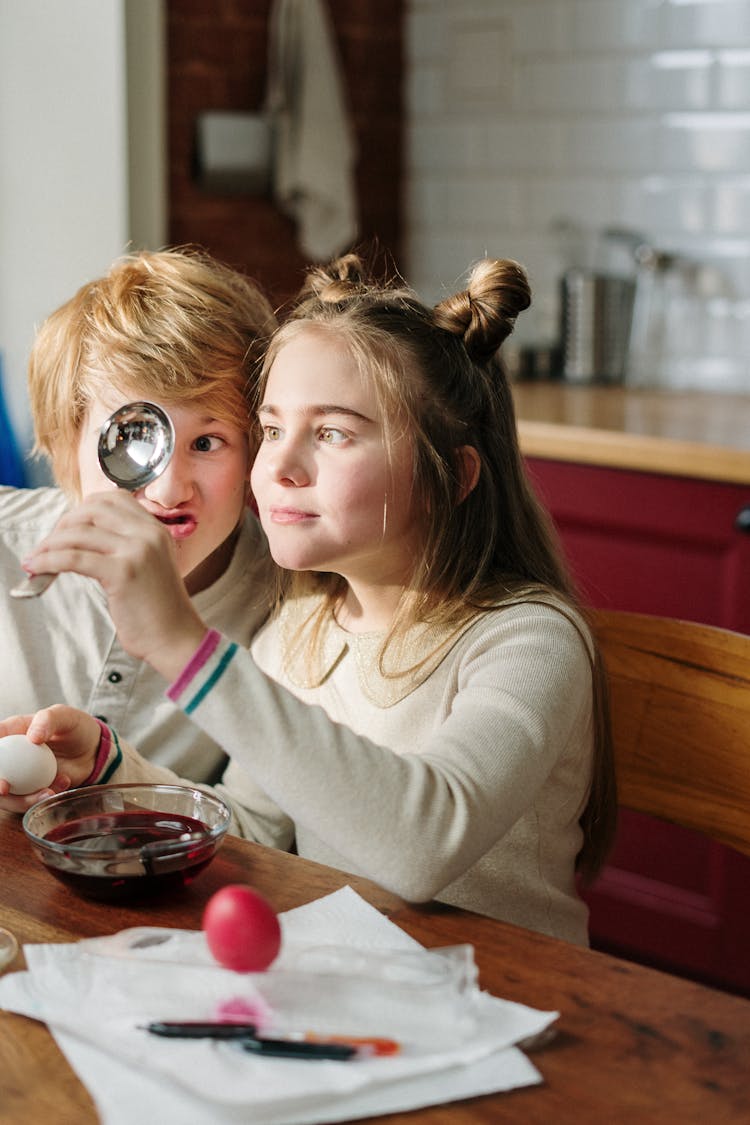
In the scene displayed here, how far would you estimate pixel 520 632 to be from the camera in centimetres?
114

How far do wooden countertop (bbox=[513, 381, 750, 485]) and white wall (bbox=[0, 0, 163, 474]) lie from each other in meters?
0.91

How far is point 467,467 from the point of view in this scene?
1.28m

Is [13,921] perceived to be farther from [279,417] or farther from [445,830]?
[279,417]

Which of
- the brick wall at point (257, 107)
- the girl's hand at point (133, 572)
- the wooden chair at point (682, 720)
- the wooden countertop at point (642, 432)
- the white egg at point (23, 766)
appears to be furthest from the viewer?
the brick wall at point (257, 107)

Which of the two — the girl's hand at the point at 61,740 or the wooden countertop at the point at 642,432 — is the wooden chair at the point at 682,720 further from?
the wooden countertop at the point at 642,432

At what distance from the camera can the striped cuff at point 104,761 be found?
118 centimetres

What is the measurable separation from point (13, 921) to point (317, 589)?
0.56 metres

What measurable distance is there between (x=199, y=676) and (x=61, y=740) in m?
0.30

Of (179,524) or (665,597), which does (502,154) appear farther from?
(179,524)

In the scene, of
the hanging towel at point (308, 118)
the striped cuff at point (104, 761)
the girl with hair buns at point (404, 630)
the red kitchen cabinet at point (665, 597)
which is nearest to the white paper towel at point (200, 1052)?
the girl with hair buns at point (404, 630)

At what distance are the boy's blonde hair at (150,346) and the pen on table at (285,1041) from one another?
0.72m

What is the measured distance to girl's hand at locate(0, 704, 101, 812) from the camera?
1.12 meters

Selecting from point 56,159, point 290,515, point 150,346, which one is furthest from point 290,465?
point 56,159

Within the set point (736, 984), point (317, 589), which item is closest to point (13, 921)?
point (317, 589)
